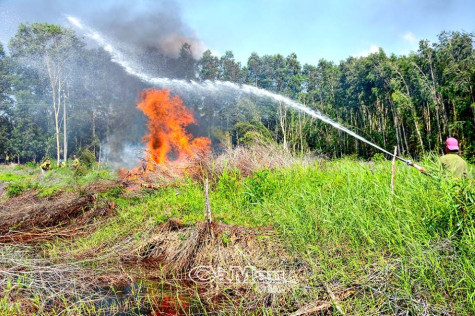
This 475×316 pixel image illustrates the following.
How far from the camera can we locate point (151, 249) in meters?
6.39

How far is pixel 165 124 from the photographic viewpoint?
56.0 ft

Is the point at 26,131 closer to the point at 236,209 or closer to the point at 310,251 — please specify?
the point at 236,209

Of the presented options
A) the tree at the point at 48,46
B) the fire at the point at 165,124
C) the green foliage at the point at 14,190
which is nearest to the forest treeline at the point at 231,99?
the tree at the point at 48,46

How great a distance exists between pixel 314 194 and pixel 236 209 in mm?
1789

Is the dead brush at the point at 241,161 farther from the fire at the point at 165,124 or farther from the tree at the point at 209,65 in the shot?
the tree at the point at 209,65

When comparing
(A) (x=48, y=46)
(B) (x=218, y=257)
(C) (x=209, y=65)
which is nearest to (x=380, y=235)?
(B) (x=218, y=257)

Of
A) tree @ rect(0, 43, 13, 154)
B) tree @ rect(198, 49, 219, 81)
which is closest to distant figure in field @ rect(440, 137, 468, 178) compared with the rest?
tree @ rect(198, 49, 219, 81)

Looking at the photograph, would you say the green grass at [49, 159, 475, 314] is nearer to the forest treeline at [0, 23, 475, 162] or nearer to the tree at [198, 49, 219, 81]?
the forest treeline at [0, 23, 475, 162]

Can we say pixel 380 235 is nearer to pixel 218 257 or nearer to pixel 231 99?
pixel 218 257

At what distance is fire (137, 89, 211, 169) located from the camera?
617 inches

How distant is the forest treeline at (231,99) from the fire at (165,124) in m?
4.29

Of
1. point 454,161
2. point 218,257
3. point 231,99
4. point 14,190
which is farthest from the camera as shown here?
point 231,99

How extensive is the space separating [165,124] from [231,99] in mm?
24115

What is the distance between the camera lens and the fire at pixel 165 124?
15.7 metres
